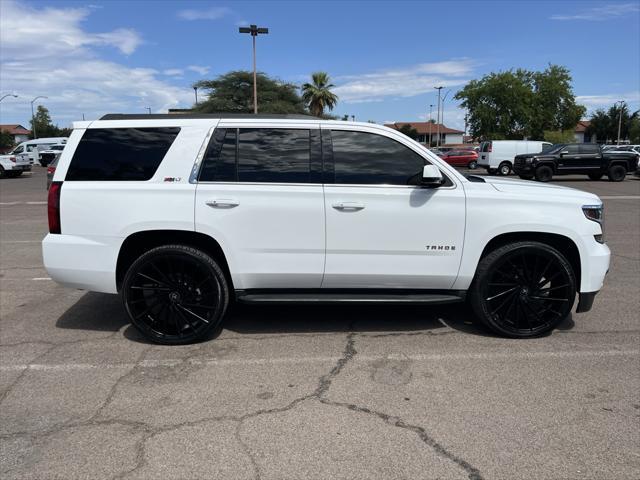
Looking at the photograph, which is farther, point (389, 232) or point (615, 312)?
point (615, 312)

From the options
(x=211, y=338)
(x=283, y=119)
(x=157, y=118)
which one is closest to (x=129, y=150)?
(x=157, y=118)

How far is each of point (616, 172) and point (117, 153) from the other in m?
26.6

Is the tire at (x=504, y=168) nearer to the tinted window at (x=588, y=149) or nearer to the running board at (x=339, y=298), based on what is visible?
the tinted window at (x=588, y=149)

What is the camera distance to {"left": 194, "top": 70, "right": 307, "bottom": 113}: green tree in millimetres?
49125

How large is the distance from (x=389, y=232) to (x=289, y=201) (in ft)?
2.87

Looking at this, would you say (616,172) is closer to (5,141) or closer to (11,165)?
(11,165)

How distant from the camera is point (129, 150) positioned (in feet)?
→ 14.4

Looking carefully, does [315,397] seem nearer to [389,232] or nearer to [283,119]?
[389,232]

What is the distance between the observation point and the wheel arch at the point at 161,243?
4.42 m

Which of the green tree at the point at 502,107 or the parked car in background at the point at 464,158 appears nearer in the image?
the parked car in background at the point at 464,158

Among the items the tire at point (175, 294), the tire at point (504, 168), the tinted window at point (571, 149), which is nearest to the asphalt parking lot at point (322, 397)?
the tire at point (175, 294)

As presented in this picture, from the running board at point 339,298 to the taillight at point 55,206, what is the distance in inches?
63.6

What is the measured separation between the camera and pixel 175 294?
443 cm

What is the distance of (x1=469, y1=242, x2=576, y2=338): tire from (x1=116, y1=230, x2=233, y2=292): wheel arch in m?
2.22
